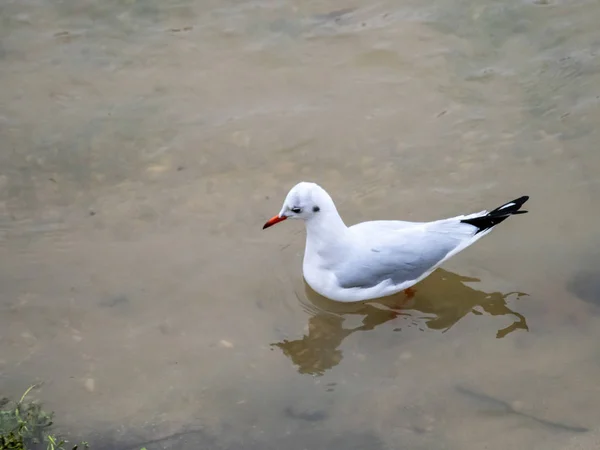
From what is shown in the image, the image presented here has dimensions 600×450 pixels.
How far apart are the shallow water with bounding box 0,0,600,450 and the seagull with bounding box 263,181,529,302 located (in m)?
0.27

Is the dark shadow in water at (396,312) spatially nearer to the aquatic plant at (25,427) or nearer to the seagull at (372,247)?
the seagull at (372,247)

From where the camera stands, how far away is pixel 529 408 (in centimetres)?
485

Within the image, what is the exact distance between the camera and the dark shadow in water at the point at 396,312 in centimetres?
535

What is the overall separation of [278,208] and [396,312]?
1.32 meters

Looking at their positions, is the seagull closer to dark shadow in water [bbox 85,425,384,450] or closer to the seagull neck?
the seagull neck

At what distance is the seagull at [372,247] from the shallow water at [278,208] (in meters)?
0.27

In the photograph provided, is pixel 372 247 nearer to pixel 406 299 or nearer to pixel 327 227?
pixel 327 227

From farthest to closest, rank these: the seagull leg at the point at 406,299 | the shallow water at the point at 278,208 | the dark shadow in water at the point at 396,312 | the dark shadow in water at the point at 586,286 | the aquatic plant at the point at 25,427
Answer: the seagull leg at the point at 406,299 < the dark shadow in water at the point at 586,286 < the dark shadow in water at the point at 396,312 < the shallow water at the point at 278,208 < the aquatic plant at the point at 25,427

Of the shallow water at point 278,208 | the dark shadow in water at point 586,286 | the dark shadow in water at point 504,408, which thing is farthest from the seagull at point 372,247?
the dark shadow in water at point 504,408

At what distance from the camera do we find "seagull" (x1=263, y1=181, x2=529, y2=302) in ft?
17.8

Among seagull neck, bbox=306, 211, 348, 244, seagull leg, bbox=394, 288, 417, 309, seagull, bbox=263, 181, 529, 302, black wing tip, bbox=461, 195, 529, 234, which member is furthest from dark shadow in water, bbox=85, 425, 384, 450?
black wing tip, bbox=461, 195, 529, 234

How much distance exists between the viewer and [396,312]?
5664 mm

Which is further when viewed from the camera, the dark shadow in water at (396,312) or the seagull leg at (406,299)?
the seagull leg at (406,299)

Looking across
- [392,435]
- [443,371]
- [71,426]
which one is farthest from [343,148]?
[71,426]
